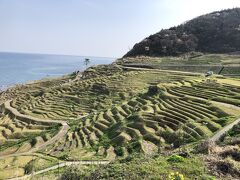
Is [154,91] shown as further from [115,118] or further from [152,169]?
[152,169]

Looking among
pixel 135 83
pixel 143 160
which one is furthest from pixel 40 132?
pixel 143 160

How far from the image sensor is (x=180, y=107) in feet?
185

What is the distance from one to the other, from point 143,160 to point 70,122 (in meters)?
50.9

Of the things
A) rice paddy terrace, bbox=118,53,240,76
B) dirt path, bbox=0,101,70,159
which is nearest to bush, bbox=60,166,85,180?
dirt path, bbox=0,101,70,159

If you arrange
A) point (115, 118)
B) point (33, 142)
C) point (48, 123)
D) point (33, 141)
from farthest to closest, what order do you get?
point (48, 123) → point (115, 118) → point (33, 141) → point (33, 142)

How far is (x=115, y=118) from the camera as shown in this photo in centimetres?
6266

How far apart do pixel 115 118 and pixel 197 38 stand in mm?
107893

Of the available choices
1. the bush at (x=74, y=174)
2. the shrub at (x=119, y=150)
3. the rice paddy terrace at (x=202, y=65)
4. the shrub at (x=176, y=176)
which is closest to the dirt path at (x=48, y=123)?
the shrub at (x=119, y=150)

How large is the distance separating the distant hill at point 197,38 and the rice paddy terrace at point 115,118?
179ft

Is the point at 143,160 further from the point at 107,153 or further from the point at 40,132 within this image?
the point at 40,132

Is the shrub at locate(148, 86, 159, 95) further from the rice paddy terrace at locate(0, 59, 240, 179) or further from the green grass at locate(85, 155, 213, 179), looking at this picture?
the green grass at locate(85, 155, 213, 179)

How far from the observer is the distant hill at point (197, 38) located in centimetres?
15050

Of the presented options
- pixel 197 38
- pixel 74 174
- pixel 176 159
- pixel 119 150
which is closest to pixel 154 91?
pixel 119 150

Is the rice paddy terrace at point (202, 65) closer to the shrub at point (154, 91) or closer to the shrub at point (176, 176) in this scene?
the shrub at point (154, 91)
